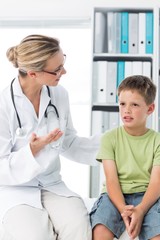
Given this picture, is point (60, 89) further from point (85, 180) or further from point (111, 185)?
point (85, 180)

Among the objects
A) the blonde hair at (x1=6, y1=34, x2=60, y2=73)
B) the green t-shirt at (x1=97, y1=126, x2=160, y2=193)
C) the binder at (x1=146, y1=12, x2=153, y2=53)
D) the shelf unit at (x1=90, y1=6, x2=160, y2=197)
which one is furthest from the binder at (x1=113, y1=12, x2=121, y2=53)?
the green t-shirt at (x1=97, y1=126, x2=160, y2=193)

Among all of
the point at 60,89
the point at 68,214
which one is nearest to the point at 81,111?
the point at 60,89

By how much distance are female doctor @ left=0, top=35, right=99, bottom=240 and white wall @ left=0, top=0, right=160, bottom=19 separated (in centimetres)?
158

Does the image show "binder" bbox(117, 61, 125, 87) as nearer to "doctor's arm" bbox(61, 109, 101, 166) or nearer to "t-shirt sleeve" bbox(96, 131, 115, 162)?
"doctor's arm" bbox(61, 109, 101, 166)

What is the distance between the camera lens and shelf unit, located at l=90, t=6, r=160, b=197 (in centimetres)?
292

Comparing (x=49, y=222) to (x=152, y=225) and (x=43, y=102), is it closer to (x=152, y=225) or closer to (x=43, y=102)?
(x=152, y=225)

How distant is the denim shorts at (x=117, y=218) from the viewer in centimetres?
147

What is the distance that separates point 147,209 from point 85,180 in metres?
1.93

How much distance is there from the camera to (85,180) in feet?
11.3

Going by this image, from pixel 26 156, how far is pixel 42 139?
10 centimetres

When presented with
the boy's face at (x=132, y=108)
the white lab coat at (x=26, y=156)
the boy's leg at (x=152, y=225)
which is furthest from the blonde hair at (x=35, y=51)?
the boy's leg at (x=152, y=225)

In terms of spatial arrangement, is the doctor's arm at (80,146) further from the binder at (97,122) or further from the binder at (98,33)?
the binder at (98,33)

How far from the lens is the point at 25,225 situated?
1.47 m

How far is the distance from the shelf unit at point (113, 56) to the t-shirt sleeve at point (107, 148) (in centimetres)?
114
